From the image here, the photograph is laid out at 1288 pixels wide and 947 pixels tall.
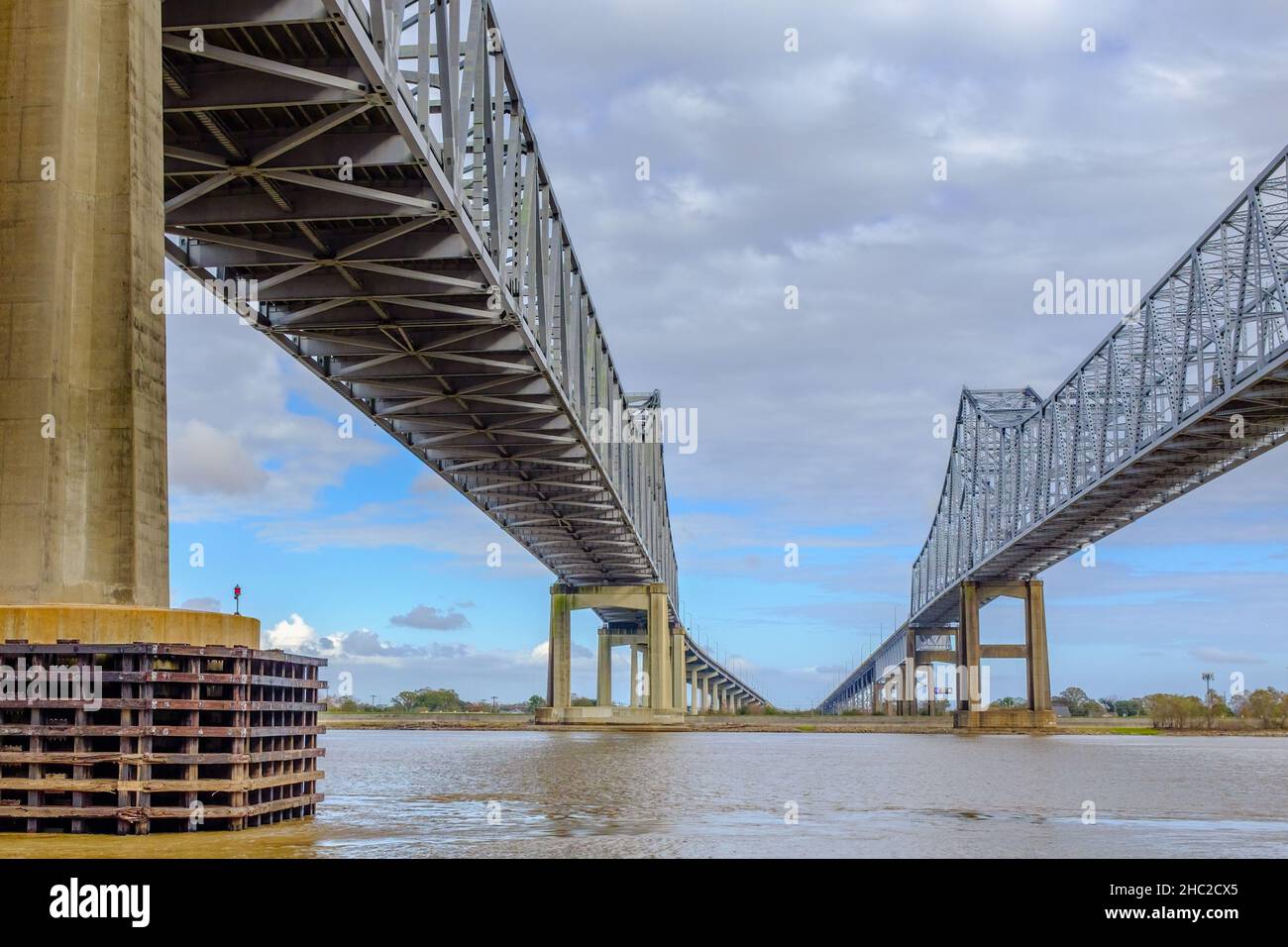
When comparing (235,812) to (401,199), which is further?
(401,199)

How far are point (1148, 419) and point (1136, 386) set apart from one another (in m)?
2.20

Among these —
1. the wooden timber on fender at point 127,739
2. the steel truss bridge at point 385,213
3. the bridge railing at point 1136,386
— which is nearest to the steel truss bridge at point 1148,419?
the bridge railing at point 1136,386

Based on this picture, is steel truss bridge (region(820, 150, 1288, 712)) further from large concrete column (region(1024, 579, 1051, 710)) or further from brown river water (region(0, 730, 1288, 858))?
brown river water (region(0, 730, 1288, 858))

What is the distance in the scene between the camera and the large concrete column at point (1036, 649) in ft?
370

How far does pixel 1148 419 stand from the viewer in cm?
6650

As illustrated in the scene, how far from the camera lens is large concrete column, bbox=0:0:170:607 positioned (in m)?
15.0

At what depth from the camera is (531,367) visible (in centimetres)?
4319

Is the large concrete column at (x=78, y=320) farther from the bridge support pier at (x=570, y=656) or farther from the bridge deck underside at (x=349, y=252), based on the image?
the bridge support pier at (x=570, y=656)

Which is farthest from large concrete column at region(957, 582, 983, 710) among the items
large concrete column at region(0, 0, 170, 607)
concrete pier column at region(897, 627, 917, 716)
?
large concrete column at region(0, 0, 170, 607)

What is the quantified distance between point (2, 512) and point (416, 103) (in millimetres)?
15219

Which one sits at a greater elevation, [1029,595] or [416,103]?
[416,103]

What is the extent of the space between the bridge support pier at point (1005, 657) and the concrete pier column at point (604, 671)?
121ft
